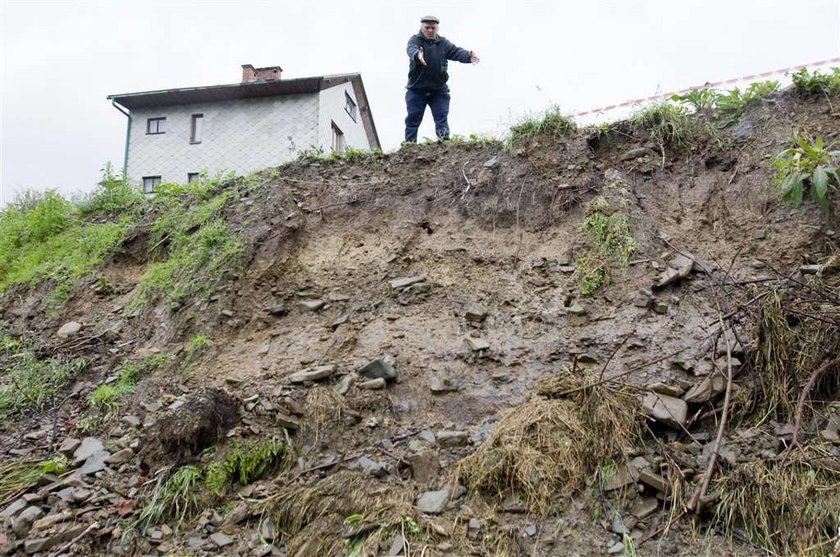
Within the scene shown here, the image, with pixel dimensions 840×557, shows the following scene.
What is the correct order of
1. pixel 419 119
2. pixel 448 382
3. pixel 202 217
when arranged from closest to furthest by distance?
1. pixel 448 382
2. pixel 202 217
3. pixel 419 119

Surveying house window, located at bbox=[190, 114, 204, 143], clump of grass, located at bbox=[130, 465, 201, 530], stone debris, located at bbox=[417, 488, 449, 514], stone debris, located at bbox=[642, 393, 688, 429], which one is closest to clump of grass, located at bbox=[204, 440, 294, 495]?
clump of grass, located at bbox=[130, 465, 201, 530]

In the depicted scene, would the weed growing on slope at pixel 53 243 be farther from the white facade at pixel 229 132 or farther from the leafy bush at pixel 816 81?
the white facade at pixel 229 132

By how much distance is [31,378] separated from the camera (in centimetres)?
548

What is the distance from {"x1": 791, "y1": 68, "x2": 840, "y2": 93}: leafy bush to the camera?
18.6 ft

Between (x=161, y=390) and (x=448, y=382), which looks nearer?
(x=448, y=382)

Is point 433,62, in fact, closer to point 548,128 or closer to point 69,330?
point 548,128

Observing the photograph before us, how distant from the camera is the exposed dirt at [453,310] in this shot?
3879 mm

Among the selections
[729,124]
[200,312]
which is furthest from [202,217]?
[729,124]

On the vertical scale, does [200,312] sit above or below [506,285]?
below

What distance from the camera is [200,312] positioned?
18.7 ft

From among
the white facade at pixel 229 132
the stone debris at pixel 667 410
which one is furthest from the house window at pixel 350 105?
the stone debris at pixel 667 410

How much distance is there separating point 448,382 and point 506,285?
1.12 m

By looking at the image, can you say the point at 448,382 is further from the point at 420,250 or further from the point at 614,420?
the point at 420,250

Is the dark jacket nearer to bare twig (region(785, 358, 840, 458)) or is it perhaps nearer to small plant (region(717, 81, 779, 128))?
small plant (region(717, 81, 779, 128))
